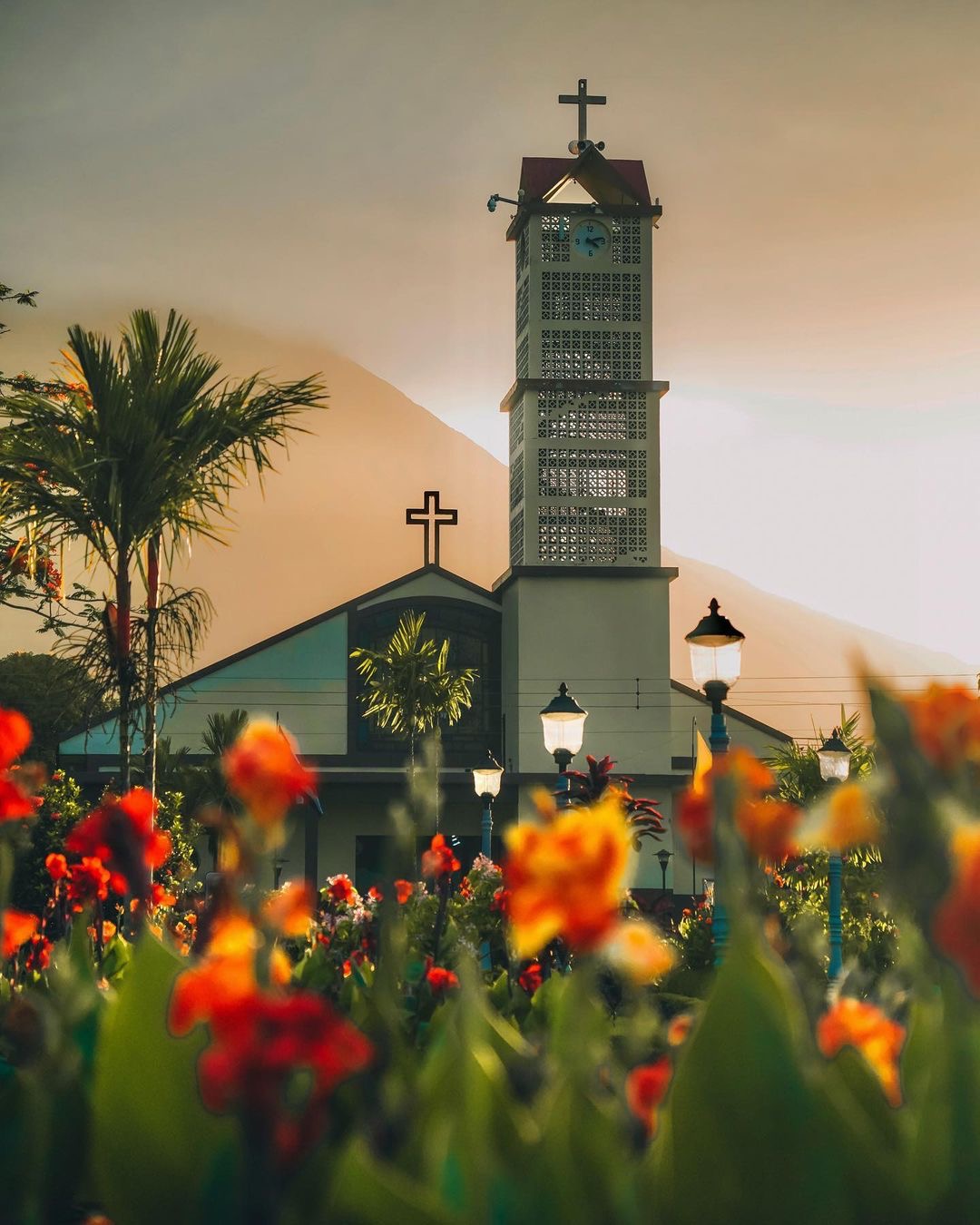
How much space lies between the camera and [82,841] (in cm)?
213

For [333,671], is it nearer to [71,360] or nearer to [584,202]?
[584,202]

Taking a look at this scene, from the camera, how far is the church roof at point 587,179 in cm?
3434

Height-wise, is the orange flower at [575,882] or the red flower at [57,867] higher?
the orange flower at [575,882]

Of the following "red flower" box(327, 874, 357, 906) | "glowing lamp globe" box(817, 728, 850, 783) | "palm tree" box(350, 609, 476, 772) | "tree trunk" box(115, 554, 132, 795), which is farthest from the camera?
"palm tree" box(350, 609, 476, 772)

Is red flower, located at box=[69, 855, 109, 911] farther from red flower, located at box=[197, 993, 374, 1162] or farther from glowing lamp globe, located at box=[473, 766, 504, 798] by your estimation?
glowing lamp globe, located at box=[473, 766, 504, 798]

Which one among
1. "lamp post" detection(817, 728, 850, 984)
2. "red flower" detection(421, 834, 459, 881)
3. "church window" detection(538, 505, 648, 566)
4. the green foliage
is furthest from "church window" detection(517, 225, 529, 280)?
"red flower" detection(421, 834, 459, 881)

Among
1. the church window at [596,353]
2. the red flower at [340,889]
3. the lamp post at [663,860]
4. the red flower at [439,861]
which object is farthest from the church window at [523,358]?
the red flower at [439,861]

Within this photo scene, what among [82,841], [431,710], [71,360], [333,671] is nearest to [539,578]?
[333,671]

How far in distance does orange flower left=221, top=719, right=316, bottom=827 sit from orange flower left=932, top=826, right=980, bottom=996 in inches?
22.6

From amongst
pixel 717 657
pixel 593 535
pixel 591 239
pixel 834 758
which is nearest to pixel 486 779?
pixel 834 758

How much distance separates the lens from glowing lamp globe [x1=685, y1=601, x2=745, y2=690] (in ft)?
29.3

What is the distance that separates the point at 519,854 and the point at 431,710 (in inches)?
1015

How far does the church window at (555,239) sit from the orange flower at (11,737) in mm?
33497

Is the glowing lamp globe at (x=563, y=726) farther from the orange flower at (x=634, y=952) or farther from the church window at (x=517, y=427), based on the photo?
the church window at (x=517, y=427)
